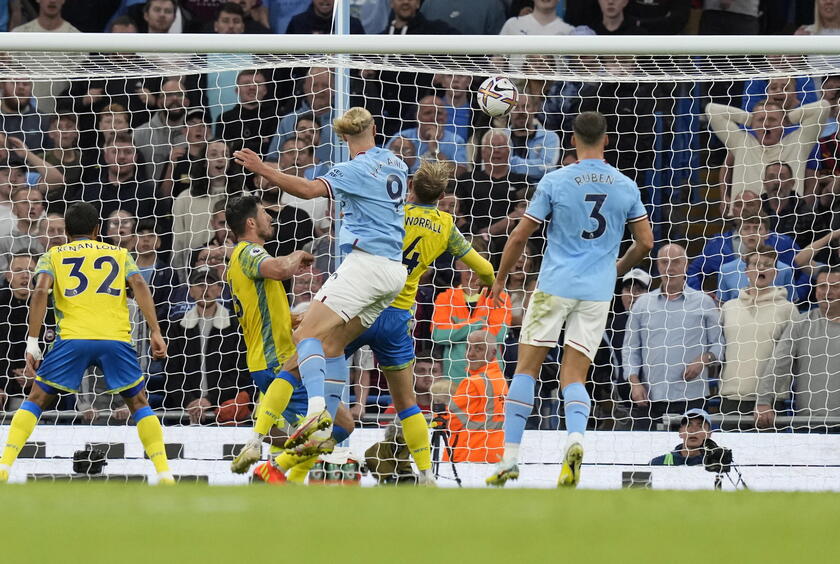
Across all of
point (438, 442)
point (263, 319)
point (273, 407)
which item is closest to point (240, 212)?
point (263, 319)

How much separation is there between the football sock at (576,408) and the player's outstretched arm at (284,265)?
1810mm

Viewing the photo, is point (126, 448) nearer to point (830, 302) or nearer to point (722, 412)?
point (722, 412)

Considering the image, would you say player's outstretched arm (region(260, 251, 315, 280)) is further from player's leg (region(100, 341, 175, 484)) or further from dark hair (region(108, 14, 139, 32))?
dark hair (region(108, 14, 139, 32))

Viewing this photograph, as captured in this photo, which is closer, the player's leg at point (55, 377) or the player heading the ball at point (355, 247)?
the player heading the ball at point (355, 247)

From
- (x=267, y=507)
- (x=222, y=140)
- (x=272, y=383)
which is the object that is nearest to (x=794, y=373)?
(x=272, y=383)

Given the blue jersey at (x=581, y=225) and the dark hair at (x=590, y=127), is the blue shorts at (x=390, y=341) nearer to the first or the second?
the blue jersey at (x=581, y=225)

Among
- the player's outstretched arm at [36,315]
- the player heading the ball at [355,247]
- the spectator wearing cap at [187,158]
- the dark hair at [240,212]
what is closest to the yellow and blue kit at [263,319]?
the dark hair at [240,212]

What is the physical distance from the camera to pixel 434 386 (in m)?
9.00

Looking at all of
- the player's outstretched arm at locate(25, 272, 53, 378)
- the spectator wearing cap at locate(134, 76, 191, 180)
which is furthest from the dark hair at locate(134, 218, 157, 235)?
the player's outstretched arm at locate(25, 272, 53, 378)

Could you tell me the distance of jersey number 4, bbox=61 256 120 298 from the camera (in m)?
8.35

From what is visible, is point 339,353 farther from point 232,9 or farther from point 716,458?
point 232,9

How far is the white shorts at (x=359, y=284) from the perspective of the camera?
6.88 m

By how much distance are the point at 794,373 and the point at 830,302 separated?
59cm

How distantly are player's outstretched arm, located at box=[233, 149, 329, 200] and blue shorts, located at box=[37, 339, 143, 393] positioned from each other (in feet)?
7.22
